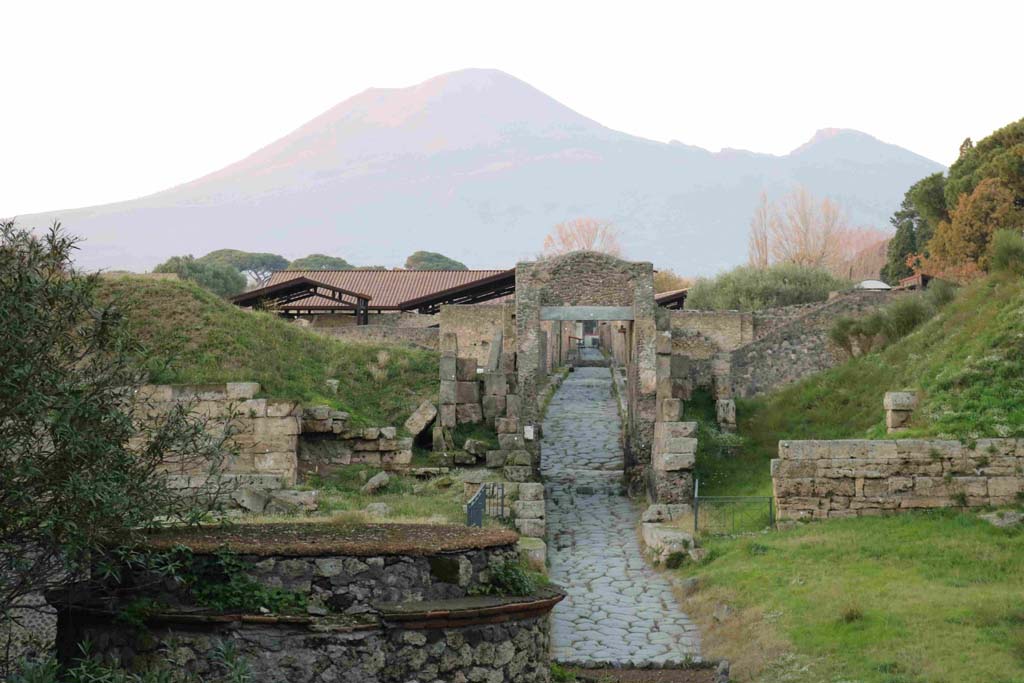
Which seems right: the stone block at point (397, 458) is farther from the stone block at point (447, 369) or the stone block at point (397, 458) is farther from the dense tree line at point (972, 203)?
the dense tree line at point (972, 203)

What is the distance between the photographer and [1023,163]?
44.4m

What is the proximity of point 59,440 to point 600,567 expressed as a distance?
33.2ft

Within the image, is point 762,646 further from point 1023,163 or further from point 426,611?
point 1023,163

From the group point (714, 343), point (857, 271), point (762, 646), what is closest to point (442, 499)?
point (762, 646)

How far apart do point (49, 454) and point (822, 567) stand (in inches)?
357

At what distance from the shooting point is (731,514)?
693 inches

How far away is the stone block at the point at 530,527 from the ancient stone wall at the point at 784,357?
17162 mm

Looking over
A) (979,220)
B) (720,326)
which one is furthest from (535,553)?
(979,220)

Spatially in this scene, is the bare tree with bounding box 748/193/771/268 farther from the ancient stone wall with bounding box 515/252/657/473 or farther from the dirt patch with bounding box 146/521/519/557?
the dirt patch with bounding box 146/521/519/557

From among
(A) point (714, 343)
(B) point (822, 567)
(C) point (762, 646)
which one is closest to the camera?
(C) point (762, 646)

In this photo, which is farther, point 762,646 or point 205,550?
point 762,646

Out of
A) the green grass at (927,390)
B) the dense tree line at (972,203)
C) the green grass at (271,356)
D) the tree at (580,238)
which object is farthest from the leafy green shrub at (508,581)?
the tree at (580,238)

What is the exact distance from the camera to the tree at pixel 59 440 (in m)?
7.93

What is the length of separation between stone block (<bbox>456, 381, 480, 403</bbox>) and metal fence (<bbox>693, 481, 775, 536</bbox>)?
241 inches
